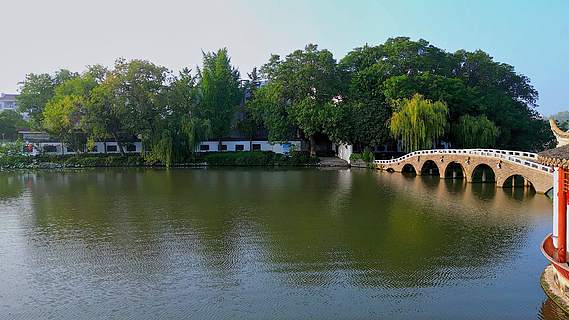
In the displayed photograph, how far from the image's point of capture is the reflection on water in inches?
285

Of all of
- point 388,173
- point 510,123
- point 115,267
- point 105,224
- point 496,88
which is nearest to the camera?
point 115,267

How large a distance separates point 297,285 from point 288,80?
1202 inches

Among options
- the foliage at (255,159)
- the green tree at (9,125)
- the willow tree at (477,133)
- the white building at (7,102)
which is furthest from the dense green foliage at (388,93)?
the white building at (7,102)

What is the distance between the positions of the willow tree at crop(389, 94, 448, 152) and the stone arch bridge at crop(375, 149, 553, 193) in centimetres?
144

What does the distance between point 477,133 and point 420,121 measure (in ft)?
16.1

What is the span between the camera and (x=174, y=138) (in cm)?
3747

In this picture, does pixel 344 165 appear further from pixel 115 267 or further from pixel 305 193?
pixel 115 267

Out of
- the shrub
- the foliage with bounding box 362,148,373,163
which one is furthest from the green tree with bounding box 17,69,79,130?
the foliage with bounding box 362,148,373,163

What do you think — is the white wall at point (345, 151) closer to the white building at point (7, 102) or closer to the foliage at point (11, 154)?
the foliage at point (11, 154)

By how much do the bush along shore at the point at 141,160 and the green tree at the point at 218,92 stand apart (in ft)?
12.8

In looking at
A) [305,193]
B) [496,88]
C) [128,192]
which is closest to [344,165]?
[496,88]

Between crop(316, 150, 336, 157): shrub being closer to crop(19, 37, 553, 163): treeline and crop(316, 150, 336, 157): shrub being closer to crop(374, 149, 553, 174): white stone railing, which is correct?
crop(19, 37, 553, 163): treeline

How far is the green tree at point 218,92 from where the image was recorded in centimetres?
4200

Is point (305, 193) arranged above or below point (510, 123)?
below
